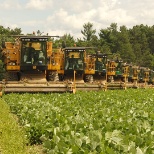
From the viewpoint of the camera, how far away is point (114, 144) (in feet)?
16.7

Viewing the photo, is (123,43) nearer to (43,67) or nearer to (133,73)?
(133,73)

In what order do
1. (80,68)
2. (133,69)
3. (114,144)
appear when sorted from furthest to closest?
(133,69) < (80,68) < (114,144)

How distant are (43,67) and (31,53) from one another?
1093 millimetres

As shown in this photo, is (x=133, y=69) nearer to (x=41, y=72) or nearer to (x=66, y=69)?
(x=66, y=69)

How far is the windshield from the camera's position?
71.4 feet

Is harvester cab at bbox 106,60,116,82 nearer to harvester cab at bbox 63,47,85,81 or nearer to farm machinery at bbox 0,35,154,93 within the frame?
farm machinery at bbox 0,35,154,93

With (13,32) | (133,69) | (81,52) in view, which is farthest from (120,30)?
(81,52)

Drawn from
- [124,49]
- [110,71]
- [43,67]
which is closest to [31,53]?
[43,67]

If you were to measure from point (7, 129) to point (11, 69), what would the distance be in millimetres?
13492

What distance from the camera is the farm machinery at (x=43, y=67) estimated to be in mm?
18984

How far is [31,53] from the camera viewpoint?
21.9 metres

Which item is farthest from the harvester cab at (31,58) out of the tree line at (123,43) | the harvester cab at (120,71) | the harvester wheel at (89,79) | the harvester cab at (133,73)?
the tree line at (123,43)

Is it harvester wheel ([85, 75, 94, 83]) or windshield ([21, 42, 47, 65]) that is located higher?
windshield ([21, 42, 47, 65])

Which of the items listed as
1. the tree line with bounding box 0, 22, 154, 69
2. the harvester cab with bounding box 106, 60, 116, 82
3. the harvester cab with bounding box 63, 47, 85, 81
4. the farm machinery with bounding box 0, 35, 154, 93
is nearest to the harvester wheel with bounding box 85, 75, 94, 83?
the farm machinery with bounding box 0, 35, 154, 93
